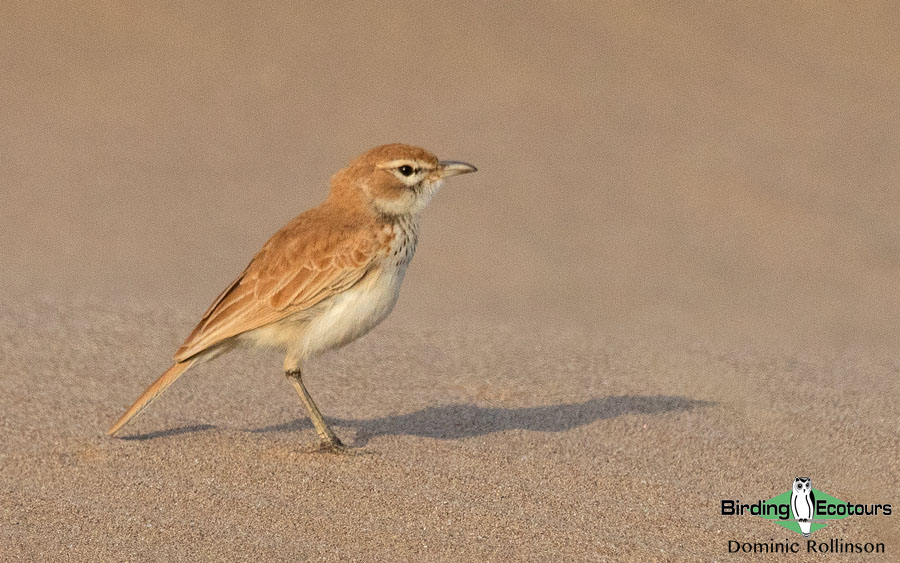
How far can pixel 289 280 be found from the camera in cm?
666

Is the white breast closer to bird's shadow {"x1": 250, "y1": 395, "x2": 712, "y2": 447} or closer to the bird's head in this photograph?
the bird's head

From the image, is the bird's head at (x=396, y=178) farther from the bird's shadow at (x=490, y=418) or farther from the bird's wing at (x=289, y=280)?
the bird's shadow at (x=490, y=418)

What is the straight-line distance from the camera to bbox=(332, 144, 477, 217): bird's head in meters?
6.88

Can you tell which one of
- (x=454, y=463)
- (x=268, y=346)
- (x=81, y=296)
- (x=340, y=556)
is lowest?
(x=340, y=556)

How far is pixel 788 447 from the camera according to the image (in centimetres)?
738

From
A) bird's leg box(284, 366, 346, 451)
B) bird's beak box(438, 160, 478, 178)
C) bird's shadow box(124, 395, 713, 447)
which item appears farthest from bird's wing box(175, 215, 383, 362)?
bird's shadow box(124, 395, 713, 447)

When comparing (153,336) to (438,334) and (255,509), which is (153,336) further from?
(255,509)

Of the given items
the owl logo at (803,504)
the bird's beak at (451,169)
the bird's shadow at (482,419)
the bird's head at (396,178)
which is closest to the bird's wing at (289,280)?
the bird's head at (396,178)

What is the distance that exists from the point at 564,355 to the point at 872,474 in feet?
9.76

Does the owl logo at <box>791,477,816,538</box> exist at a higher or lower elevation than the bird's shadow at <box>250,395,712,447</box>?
lower

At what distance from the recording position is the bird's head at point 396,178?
6875 mm

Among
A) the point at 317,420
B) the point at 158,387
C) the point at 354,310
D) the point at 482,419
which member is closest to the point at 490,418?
the point at 482,419

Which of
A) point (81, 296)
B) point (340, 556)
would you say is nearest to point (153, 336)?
point (81, 296)

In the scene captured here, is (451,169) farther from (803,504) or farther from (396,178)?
(803,504)
